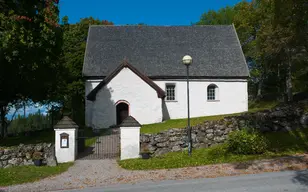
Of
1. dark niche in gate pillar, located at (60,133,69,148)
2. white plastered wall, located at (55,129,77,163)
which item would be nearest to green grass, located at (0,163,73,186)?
white plastered wall, located at (55,129,77,163)

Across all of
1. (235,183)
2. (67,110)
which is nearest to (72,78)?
(67,110)

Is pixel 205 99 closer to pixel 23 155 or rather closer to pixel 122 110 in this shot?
pixel 122 110

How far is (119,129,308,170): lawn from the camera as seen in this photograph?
13203 mm

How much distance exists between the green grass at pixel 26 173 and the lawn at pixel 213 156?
2.91 metres

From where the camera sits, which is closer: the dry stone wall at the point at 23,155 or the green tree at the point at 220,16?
the dry stone wall at the point at 23,155

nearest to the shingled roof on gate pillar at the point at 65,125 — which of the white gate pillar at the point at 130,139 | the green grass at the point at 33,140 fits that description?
the white gate pillar at the point at 130,139

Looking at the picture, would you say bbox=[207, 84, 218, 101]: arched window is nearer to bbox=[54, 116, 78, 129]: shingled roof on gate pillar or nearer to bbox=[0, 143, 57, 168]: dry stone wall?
bbox=[54, 116, 78, 129]: shingled roof on gate pillar

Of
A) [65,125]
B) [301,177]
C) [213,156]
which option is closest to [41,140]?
[65,125]

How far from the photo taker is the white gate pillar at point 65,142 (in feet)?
50.1

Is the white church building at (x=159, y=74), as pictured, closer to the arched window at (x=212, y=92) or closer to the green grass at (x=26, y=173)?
the arched window at (x=212, y=92)

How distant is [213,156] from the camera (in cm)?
1405

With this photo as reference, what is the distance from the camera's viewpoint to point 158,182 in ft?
34.8

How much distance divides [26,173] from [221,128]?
32.7ft

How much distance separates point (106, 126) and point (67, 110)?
8.36 m
